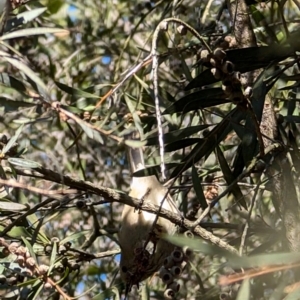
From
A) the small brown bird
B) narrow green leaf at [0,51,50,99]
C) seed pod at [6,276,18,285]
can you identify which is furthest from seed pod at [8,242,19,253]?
narrow green leaf at [0,51,50,99]

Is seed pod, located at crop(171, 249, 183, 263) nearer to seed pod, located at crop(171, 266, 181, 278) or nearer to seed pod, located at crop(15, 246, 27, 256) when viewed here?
seed pod, located at crop(171, 266, 181, 278)

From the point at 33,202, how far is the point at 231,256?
1808 millimetres

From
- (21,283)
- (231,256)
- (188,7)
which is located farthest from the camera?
(188,7)

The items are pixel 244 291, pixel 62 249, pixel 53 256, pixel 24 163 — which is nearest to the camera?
pixel 244 291

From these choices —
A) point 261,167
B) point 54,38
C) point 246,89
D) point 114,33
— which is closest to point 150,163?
point 261,167

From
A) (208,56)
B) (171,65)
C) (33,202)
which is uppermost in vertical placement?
(208,56)

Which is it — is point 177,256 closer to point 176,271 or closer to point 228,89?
point 176,271

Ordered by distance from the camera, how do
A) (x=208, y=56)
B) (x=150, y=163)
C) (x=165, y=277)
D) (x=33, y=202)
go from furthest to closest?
1. (x=33, y=202)
2. (x=150, y=163)
3. (x=165, y=277)
4. (x=208, y=56)

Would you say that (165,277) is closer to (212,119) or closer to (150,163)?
(150,163)

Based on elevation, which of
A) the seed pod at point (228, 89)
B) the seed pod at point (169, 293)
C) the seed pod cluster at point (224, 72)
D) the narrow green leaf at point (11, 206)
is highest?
the seed pod cluster at point (224, 72)

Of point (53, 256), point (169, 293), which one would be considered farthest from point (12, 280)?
point (169, 293)

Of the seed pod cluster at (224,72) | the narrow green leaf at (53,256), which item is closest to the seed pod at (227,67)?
the seed pod cluster at (224,72)

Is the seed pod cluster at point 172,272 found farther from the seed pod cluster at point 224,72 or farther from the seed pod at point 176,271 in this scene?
the seed pod cluster at point 224,72

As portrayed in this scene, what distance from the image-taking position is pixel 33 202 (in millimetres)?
2656
